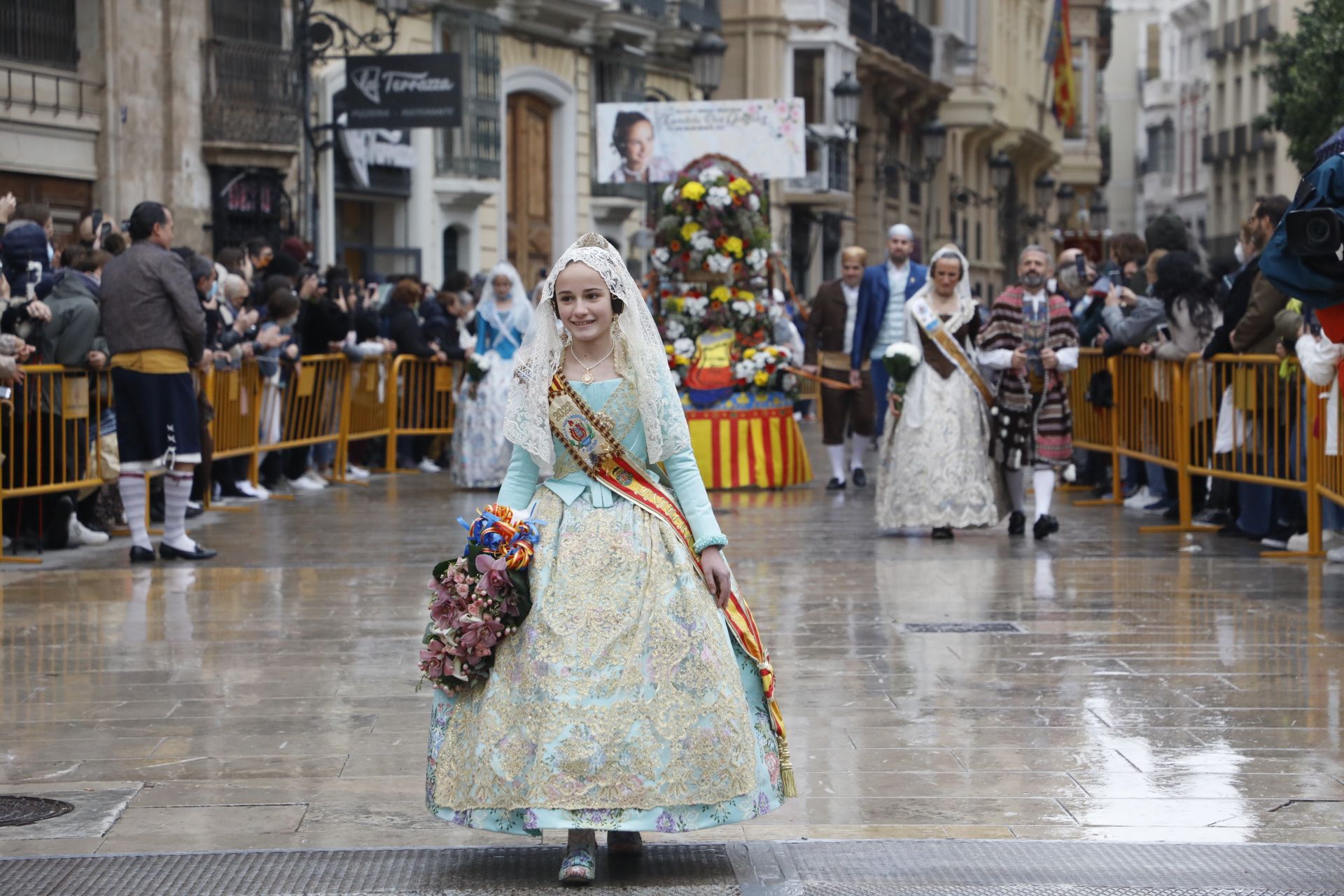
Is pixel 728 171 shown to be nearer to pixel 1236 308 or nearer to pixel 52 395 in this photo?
pixel 1236 308

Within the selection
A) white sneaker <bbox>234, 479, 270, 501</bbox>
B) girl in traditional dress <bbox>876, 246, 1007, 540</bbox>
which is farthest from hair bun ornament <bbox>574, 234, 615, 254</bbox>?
white sneaker <bbox>234, 479, 270, 501</bbox>

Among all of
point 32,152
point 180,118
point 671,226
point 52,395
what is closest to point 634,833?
point 52,395

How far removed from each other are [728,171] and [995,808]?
1150 centimetres

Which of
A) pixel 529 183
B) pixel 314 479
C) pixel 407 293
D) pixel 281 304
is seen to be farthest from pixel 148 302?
pixel 529 183

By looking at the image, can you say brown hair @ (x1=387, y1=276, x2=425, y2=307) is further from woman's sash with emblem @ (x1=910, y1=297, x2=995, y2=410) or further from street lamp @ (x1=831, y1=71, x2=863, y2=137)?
street lamp @ (x1=831, y1=71, x2=863, y2=137)

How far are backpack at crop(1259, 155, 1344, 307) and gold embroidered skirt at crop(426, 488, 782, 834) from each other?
2.34 meters

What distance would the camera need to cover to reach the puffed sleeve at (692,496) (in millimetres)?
5402

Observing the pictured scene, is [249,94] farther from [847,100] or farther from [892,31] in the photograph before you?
[892,31]

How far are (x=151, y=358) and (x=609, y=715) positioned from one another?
23.0ft

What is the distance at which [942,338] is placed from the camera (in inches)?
494

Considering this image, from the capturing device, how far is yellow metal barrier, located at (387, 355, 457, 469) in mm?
19047

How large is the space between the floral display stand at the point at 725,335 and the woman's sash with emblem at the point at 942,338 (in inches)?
152

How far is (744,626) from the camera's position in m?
5.43

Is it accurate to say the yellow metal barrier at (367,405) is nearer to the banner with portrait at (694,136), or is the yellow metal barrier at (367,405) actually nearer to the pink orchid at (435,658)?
the banner with portrait at (694,136)
